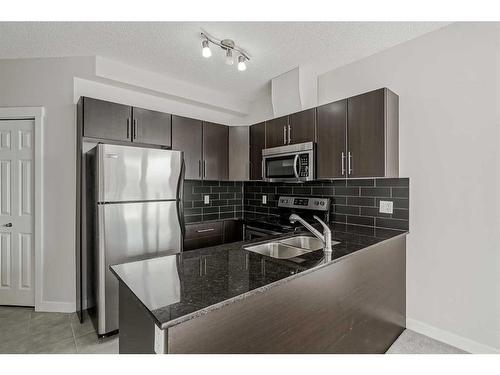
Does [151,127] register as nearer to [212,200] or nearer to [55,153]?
[55,153]

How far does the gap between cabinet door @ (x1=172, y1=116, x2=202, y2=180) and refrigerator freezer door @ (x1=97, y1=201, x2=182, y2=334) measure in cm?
74

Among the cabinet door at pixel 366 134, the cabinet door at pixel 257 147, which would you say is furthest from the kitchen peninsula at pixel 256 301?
the cabinet door at pixel 257 147

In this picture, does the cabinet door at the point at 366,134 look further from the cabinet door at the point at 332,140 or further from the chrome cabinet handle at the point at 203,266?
the chrome cabinet handle at the point at 203,266

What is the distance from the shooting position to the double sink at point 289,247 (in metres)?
1.94

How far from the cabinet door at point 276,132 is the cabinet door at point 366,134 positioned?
2.46 feet

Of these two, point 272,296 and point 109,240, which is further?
point 109,240

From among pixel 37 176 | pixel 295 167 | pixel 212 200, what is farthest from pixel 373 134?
pixel 37 176

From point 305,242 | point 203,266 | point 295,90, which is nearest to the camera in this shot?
point 203,266

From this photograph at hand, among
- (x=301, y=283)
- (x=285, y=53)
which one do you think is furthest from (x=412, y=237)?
(x=285, y=53)

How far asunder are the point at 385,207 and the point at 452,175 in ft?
1.87

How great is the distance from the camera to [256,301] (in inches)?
45.4

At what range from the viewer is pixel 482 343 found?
1.91 m
